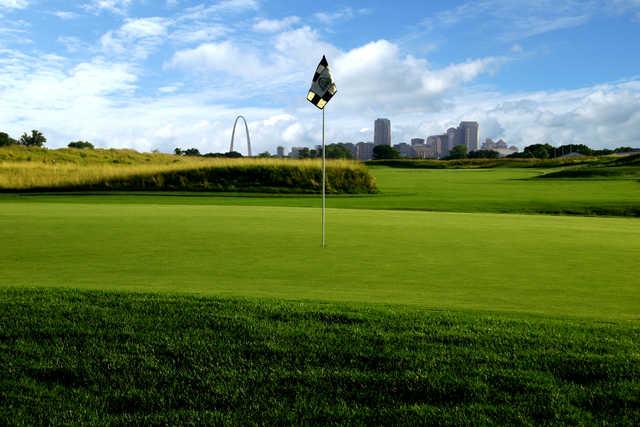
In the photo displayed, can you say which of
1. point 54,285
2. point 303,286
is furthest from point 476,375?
point 54,285

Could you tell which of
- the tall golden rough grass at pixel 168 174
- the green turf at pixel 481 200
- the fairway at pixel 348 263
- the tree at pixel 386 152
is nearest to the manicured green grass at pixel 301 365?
the fairway at pixel 348 263

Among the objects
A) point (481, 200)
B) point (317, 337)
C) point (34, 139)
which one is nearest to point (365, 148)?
point (34, 139)

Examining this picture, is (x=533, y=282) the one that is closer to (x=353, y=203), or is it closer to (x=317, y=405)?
(x=317, y=405)

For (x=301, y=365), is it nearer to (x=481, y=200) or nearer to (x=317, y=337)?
(x=317, y=337)

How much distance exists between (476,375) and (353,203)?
22.2 m

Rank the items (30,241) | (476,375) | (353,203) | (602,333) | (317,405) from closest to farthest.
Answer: (317,405), (476,375), (602,333), (30,241), (353,203)

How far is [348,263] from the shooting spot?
312 inches

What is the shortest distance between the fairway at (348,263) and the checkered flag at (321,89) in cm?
251

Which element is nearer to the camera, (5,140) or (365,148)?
(5,140)

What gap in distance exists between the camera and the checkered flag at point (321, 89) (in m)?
10.6

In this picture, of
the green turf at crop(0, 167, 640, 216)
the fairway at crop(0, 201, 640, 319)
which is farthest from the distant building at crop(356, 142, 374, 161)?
the fairway at crop(0, 201, 640, 319)

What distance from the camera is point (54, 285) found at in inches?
253

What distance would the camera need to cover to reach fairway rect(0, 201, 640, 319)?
6.05 metres

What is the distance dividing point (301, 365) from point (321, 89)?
7.35 metres
